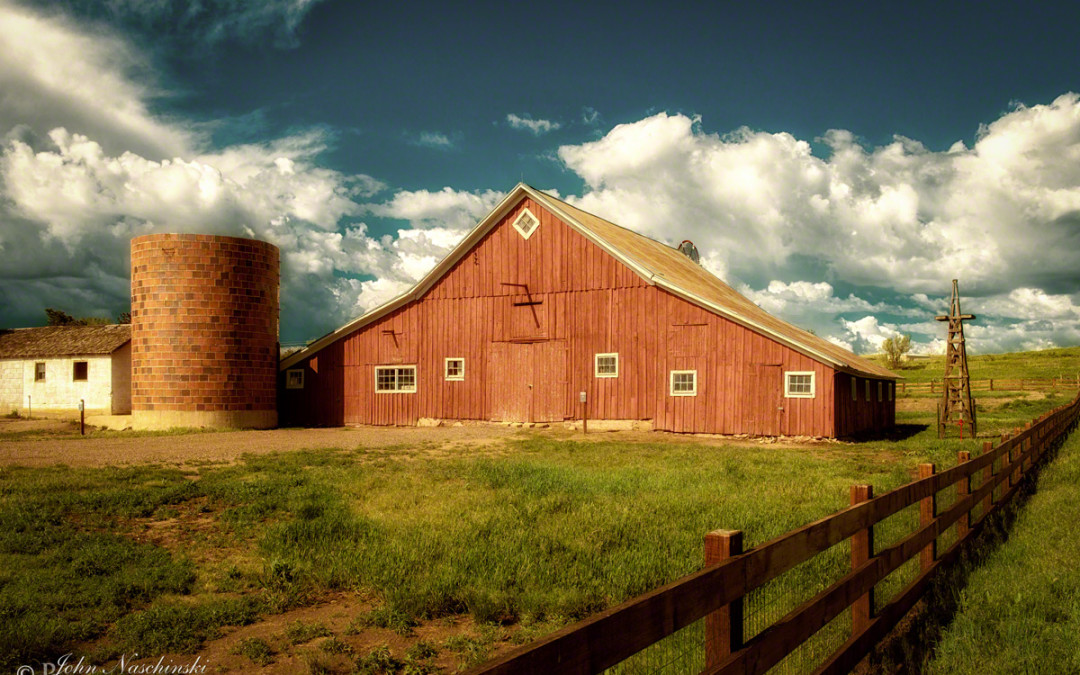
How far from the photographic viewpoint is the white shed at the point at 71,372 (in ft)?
115

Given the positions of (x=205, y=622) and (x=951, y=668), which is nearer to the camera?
(x=951, y=668)

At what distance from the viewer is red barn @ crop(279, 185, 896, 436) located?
915 inches

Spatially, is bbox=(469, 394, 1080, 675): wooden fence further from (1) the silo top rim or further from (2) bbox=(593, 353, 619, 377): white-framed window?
(1) the silo top rim

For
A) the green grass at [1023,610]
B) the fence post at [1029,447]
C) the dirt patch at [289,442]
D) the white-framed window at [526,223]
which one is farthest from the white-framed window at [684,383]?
the green grass at [1023,610]

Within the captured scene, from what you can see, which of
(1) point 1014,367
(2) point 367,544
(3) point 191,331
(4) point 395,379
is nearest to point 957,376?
(4) point 395,379

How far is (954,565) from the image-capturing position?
7270 millimetres

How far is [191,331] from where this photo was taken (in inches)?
1038

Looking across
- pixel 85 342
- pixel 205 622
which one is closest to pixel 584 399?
pixel 205 622

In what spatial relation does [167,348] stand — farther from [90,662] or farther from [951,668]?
[951,668]

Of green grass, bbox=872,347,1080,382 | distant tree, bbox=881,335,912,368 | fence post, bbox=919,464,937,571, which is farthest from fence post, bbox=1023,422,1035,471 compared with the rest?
distant tree, bbox=881,335,912,368

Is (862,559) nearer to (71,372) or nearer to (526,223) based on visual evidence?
(526,223)

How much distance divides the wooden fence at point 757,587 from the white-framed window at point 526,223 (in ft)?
68.7

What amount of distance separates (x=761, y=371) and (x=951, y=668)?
1877 centimetres

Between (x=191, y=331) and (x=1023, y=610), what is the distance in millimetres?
26223
